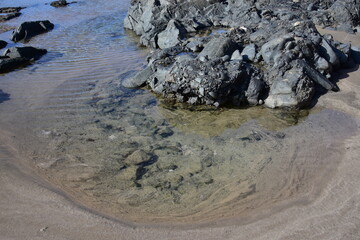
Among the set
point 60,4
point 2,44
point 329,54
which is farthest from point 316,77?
point 60,4

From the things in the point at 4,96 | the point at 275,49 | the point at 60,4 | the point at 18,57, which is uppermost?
Result: the point at 275,49

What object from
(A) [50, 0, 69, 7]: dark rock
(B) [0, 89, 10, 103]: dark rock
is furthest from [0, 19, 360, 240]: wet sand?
(A) [50, 0, 69, 7]: dark rock

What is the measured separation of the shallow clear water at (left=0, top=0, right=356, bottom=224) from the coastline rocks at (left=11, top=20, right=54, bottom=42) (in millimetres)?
7836

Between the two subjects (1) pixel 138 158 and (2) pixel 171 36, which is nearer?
(1) pixel 138 158

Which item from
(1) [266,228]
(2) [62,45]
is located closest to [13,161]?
(1) [266,228]

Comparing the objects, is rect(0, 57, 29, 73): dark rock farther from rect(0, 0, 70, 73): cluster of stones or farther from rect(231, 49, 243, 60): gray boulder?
rect(231, 49, 243, 60): gray boulder

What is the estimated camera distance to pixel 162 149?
22.1ft

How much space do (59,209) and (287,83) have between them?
613 cm

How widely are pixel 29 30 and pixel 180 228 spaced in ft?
55.3

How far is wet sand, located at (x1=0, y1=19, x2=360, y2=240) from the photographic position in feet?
15.0

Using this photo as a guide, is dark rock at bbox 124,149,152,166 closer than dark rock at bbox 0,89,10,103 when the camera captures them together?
Yes

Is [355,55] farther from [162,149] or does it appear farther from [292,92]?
[162,149]

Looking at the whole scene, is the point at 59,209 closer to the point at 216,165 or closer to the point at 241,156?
the point at 216,165

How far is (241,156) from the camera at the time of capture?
6.38 meters
